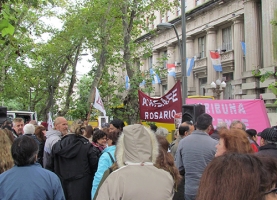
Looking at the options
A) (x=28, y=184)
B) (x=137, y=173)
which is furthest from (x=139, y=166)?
(x=28, y=184)

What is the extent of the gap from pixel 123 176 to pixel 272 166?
134cm

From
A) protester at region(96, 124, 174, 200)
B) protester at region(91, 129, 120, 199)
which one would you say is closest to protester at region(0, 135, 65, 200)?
protester at region(91, 129, 120, 199)

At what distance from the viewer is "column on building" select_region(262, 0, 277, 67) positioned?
23.9 metres

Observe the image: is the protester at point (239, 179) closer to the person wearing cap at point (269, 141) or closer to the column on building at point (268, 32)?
the person wearing cap at point (269, 141)

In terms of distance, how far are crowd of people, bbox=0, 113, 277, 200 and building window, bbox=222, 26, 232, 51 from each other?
25.0 meters

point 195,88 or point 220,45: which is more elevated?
point 220,45

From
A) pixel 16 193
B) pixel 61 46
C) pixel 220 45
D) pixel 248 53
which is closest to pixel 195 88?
pixel 220 45

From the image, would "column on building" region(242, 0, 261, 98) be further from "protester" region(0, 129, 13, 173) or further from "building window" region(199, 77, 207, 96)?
"protester" region(0, 129, 13, 173)

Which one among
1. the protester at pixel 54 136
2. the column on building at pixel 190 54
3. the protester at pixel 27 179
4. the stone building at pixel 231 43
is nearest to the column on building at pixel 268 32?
the stone building at pixel 231 43

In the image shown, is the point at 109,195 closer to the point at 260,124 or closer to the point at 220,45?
the point at 260,124

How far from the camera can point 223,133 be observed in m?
4.11

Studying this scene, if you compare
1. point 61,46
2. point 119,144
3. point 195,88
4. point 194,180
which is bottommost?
point 194,180

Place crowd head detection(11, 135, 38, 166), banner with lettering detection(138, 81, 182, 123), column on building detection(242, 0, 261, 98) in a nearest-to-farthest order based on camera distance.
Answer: crowd head detection(11, 135, 38, 166), banner with lettering detection(138, 81, 182, 123), column on building detection(242, 0, 261, 98)

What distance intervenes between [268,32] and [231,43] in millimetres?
6523
